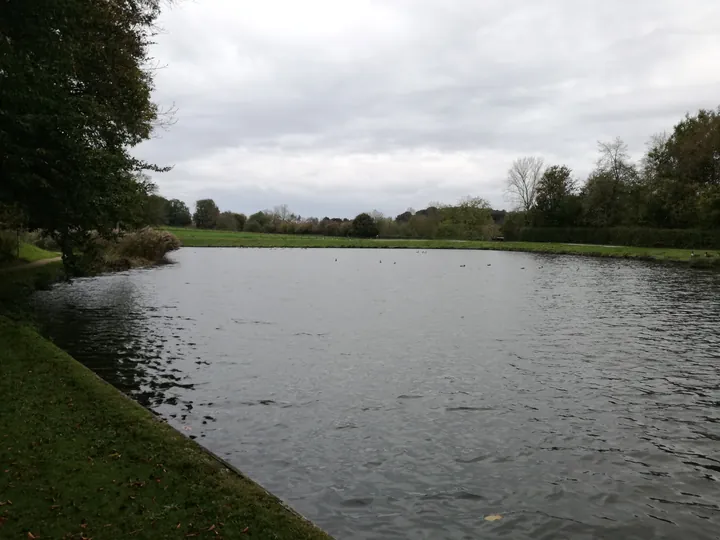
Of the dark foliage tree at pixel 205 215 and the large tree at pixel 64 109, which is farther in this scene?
the dark foliage tree at pixel 205 215

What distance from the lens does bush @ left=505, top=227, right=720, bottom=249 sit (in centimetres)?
5941

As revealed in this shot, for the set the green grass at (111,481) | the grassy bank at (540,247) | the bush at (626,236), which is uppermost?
the bush at (626,236)

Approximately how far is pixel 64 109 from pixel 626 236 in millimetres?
70774

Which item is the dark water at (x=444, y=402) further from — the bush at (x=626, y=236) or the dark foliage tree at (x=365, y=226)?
the dark foliage tree at (x=365, y=226)

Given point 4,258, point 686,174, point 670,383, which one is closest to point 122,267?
point 4,258

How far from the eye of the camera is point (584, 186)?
86562 mm

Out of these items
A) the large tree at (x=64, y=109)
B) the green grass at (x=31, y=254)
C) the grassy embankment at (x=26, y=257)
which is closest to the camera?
the large tree at (x=64, y=109)

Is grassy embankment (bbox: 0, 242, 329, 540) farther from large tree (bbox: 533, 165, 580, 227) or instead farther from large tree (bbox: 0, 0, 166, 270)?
large tree (bbox: 533, 165, 580, 227)

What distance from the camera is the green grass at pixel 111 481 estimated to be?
16.7 feet

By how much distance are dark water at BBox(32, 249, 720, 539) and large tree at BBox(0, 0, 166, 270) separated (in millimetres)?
3975

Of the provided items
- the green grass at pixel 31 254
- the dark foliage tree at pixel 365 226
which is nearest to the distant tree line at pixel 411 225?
the dark foliage tree at pixel 365 226

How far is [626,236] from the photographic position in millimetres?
70438

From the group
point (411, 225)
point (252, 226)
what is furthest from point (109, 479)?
point (252, 226)

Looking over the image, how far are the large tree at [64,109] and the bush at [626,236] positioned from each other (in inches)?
2347
